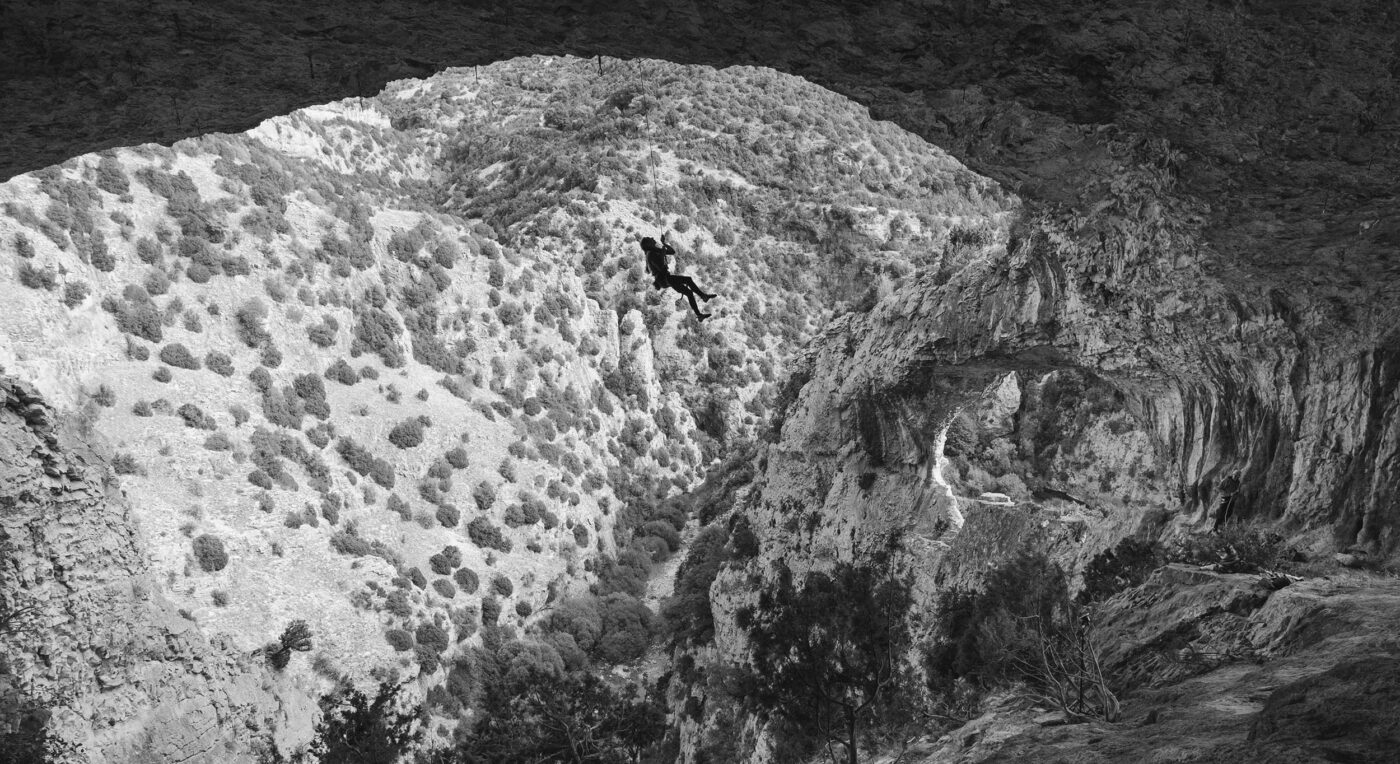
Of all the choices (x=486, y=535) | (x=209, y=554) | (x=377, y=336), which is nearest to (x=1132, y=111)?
(x=209, y=554)

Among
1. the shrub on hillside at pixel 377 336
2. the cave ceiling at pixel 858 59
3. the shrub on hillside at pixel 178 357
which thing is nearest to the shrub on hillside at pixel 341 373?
the shrub on hillside at pixel 377 336

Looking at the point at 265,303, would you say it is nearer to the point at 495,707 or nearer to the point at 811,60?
the point at 495,707

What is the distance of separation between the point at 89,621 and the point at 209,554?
21.5ft

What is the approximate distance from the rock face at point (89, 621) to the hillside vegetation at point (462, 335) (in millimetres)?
3864

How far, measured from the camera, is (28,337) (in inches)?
1134

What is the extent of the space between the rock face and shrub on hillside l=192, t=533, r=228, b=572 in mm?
3207

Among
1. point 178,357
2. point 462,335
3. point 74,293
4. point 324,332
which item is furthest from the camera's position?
point 462,335

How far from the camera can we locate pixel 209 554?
29078mm

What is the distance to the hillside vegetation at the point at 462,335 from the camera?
3055cm

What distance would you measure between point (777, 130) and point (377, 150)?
83.6ft

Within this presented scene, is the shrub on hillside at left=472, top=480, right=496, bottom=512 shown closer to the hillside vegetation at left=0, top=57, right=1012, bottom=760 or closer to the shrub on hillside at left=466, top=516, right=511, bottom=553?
the hillside vegetation at left=0, top=57, right=1012, bottom=760

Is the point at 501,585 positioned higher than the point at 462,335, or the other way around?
the point at 462,335

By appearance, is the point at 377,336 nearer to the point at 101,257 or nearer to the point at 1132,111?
the point at 101,257

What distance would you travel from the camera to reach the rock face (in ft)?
69.2
